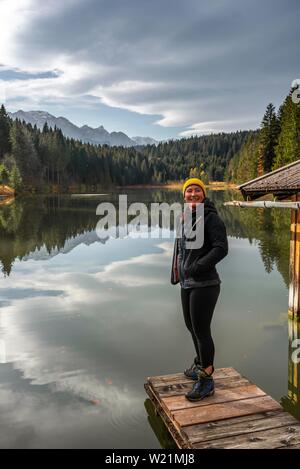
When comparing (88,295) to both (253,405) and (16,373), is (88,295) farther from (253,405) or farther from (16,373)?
(253,405)

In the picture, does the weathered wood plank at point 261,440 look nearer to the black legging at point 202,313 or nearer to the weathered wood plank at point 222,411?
the weathered wood plank at point 222,411

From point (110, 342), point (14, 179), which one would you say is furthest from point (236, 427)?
point (14, 179)

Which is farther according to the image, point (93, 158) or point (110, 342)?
point (93, 158)

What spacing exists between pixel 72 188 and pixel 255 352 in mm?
111199

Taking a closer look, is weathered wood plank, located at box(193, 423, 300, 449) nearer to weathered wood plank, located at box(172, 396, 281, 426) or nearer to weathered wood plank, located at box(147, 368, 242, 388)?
weathered wood plank, located at box(172, 396, 281, 426)

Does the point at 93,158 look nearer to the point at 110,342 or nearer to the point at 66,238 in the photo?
the point at 66,238

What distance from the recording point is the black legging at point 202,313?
489 centimetres

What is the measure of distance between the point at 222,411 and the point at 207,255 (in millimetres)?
1935

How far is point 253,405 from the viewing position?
199 inches

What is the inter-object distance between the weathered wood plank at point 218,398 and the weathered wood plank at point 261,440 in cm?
72

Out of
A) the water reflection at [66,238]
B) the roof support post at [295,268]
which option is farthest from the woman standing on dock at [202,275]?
the water reflection at [66,238]

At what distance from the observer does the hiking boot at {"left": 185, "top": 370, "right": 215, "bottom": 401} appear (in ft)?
16.9

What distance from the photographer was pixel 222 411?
4.88 m
